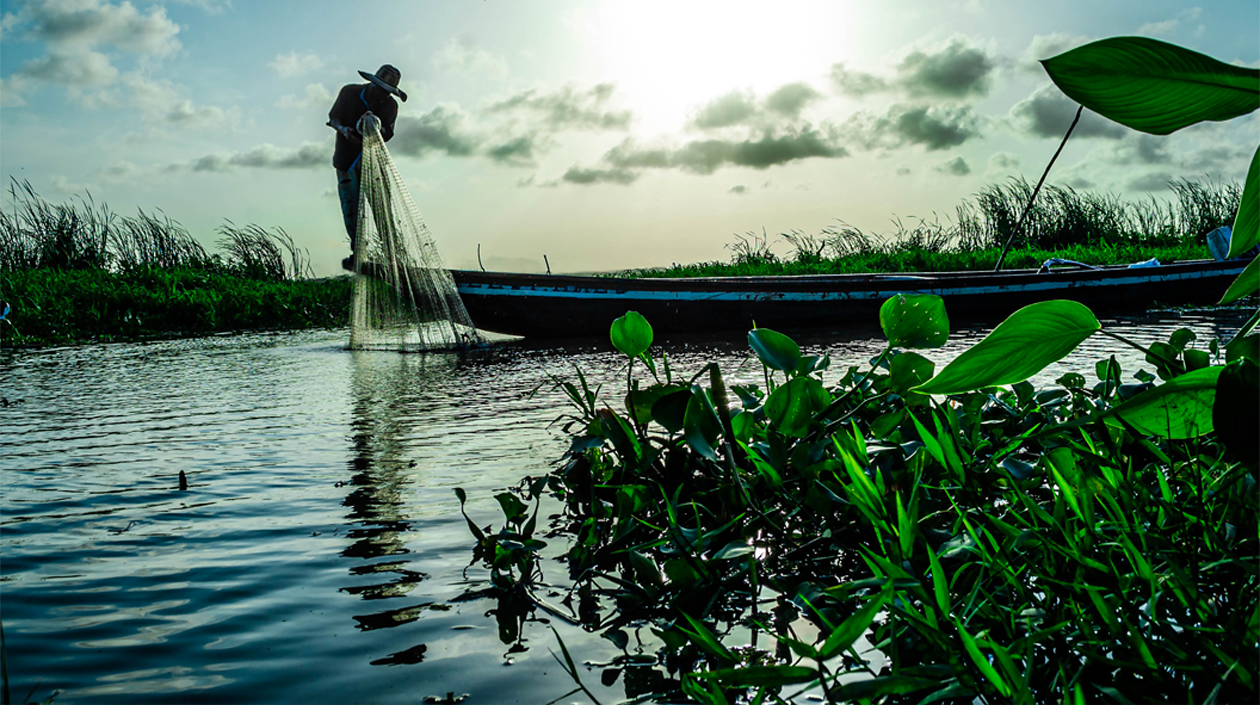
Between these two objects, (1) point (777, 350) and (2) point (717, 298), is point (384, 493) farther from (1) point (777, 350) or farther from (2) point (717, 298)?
(2) point (717, 298)

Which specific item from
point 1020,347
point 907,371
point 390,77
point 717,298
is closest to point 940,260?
point 717,298

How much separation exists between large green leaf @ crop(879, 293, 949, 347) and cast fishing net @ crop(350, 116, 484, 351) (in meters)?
6.45

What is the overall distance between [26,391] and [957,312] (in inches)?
349

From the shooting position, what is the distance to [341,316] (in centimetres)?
1290

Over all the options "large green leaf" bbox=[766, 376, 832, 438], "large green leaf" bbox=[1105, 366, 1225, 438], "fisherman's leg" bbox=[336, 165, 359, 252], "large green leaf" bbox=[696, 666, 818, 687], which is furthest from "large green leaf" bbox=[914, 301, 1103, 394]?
"fisherman's leg" bbox=[336, 165, 359, 252]

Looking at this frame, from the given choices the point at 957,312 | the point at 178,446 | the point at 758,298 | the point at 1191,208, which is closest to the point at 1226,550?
the point at 178,446

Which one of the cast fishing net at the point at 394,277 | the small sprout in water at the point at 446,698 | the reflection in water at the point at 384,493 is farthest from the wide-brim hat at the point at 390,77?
the small sprout in water at the point at 446,698

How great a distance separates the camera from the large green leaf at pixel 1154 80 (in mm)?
1053

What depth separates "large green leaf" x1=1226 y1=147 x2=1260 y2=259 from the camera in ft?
3.45

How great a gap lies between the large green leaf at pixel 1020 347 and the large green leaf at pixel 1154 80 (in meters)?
0.29

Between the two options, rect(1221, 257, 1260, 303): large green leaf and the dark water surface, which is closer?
rect(1221, 257, 1260, 303): large green leaf

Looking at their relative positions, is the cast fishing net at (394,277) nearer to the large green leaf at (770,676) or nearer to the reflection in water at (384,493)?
the reflection in water at (384,493)

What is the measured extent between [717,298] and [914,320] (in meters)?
6.92

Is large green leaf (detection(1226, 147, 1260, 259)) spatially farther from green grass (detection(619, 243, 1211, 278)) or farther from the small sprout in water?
green grass (detection(619, 243, 1211, 278))
